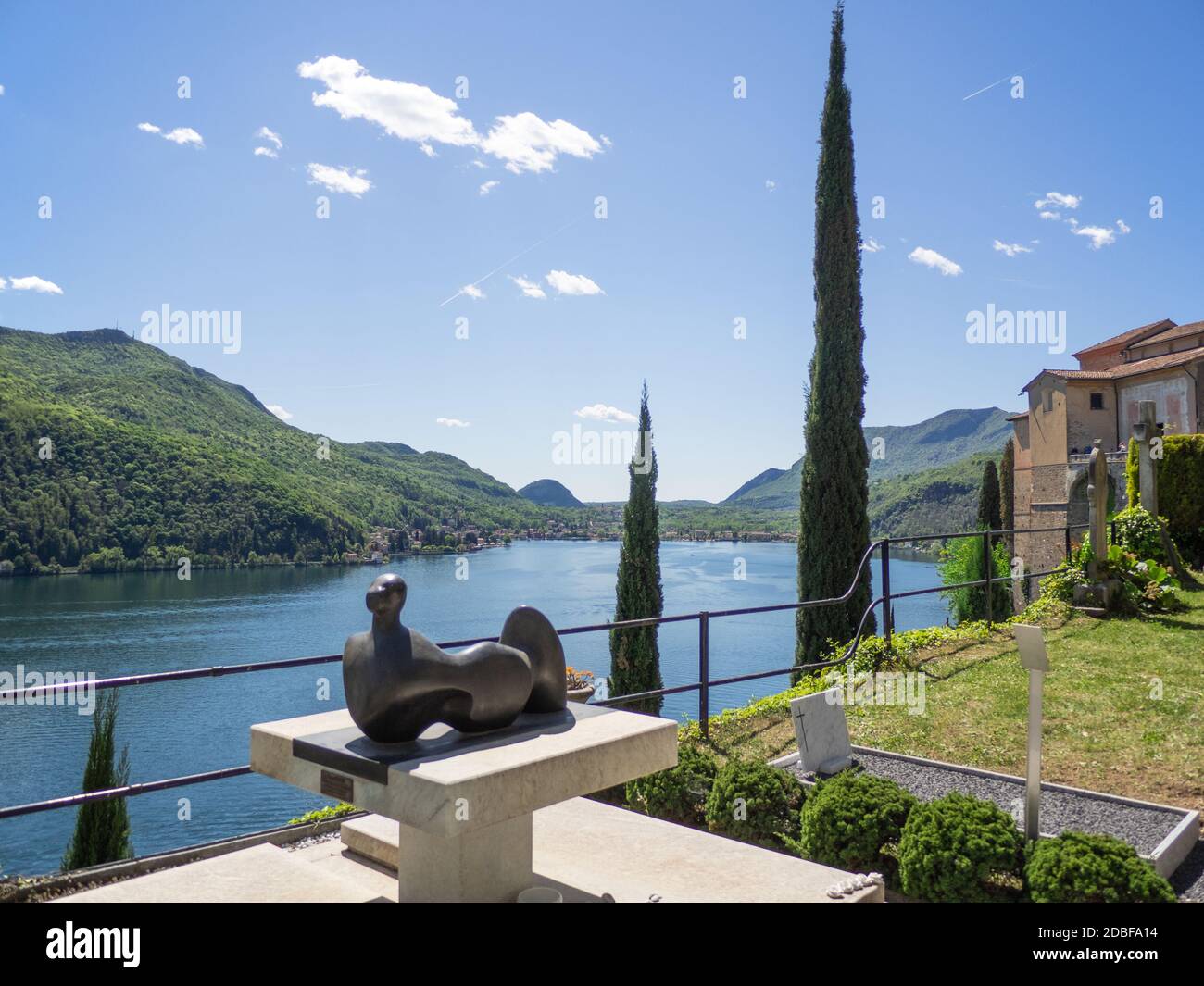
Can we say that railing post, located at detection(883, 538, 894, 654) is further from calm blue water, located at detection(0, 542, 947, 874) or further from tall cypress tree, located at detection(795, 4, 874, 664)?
calm blue water, located at detection(0, 542, 947, 874)

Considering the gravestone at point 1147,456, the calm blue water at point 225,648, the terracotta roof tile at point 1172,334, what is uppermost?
the terracotta roof tile at point 1172,334

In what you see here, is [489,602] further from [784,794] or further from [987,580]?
[784,794]

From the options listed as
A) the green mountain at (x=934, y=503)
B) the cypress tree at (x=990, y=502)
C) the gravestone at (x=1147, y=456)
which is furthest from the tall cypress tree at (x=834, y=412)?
the green mountain at (x=934, y=503)

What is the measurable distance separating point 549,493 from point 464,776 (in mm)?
140594

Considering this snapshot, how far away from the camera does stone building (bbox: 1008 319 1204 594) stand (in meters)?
27.1

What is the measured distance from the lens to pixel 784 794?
434cm

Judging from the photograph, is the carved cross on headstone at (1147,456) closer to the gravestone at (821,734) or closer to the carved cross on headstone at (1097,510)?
the carved cross on headstone at (1097,510)

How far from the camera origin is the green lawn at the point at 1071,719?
5301mm

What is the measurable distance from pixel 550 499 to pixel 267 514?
84.1 m

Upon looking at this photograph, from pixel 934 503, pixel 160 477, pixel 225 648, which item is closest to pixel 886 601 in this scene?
pixel 225 648

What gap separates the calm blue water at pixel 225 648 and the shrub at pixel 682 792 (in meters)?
16.5

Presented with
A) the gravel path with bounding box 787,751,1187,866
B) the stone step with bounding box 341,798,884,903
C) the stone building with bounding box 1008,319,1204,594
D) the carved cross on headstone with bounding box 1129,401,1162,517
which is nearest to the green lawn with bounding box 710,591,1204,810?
the gravel path with bounding box 787,751,1187,866
